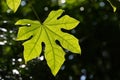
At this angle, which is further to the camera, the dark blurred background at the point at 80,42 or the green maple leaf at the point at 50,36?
the dark blurred background at the point at 80,42

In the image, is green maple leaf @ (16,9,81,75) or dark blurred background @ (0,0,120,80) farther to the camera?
dark blurred background @ (0,0,120,80)

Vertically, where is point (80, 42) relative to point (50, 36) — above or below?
below

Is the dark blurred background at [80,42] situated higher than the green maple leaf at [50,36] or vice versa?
the green maple leaf at [50,36]

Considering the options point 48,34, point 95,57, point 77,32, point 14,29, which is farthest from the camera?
point 95,57

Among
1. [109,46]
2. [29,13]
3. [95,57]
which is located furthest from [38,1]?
[109,46]

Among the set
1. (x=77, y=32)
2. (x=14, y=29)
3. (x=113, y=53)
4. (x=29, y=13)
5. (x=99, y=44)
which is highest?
(x=14, y=29)

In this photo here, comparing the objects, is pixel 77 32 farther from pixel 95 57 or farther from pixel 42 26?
pixel 42 26

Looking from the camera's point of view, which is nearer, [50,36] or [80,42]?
[50,36]

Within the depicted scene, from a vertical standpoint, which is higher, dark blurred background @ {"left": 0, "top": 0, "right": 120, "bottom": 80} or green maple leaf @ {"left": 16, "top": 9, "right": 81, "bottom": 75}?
green maple leaf @ {"left": 16, "top": 9, "right": 81, "bottom": 75}
